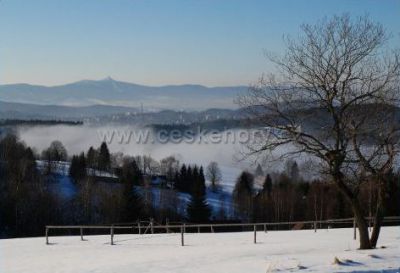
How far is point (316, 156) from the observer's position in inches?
822

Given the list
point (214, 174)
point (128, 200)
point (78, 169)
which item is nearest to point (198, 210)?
point (128, 200)

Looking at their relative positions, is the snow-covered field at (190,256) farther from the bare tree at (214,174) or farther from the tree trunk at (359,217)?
the bare tree at (214,174)

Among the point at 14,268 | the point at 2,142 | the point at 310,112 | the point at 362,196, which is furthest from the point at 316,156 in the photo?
the point at 2,142

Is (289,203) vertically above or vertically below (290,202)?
below

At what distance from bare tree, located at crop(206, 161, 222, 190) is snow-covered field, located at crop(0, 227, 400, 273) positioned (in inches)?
5445

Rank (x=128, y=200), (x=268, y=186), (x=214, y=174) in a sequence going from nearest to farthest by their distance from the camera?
(x=128, y=200)
(x=268, y=186)
(x=214, y=174)

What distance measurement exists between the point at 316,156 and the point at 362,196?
28624 millimetres

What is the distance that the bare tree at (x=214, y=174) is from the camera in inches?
6755

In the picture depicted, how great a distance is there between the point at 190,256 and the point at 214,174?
15412 centimetres

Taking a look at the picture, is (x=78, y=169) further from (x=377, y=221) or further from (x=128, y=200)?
(x=377, y=221)

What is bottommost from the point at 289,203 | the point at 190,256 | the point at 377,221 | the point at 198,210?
the point at 190,256

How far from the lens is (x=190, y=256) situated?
66.4ft

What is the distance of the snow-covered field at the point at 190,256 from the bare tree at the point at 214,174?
138298 mm

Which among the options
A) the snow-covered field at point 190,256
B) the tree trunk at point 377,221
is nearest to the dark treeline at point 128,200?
the snow-covered field at point 190,256
